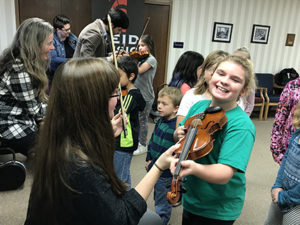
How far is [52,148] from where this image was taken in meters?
0.86

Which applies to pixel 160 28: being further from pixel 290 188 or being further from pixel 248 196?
pixel 290 188

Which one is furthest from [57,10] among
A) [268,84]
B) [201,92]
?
[268,84]

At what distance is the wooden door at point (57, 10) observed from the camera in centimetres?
403

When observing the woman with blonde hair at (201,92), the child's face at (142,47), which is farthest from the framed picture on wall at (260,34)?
the woman with blonde hair at (201,92)

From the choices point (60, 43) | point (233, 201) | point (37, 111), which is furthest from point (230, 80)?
point (60, 43)

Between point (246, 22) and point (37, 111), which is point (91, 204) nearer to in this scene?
point (37, 111)

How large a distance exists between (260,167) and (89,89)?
2.95m

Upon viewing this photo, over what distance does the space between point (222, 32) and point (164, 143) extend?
4.22 metres

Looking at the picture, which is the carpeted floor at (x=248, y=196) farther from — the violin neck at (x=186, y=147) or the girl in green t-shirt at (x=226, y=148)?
the violin neck at (x=186, y=147)

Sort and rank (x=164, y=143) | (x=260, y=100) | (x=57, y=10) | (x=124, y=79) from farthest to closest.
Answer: (x=260, y=100) → (x=57, y=10) → (x=124, y=79) → (x=164, y=143)

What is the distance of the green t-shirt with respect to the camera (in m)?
0.98

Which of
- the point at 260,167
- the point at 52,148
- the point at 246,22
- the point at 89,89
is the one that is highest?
the point at 246,22

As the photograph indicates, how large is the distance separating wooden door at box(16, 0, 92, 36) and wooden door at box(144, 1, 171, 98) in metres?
1.11

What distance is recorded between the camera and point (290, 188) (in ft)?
4.39
